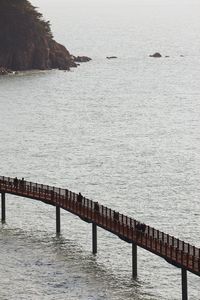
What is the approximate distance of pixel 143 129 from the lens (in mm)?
143625

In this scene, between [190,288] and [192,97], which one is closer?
[190,288]

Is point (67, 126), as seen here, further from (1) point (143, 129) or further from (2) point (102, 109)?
(2) point (102, 109)

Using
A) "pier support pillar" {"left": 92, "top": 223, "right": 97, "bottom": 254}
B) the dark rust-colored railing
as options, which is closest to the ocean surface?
"pier support pillar" {"left": 92, "top": 223, "right": 97, "bottom": 254}

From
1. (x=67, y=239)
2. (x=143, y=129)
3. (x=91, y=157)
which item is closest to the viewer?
(x=67, y=239)

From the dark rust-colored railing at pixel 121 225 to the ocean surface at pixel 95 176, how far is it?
10.3 feet

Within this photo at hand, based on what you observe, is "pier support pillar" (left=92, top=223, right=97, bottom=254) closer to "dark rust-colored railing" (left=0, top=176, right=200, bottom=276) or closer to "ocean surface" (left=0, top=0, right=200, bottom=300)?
"ocean surface" (left=0, top=0, right=200, bottom=300)

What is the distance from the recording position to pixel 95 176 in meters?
109

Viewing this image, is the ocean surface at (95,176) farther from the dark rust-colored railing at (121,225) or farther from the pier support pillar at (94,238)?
the dark rust-colored railing at (121,225)

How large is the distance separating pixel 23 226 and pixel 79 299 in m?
19.6

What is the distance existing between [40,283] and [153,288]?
8.17 m

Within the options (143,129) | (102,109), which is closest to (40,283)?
(143,129)

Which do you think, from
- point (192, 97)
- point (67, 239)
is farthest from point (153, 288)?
point (192, 97)

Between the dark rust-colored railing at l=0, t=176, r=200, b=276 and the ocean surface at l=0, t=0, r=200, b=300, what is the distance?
3.13 metres

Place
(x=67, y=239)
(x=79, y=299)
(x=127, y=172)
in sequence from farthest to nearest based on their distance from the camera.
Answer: (x=127, y=172) < (x=67, y=239) < (x=79, y=299)
